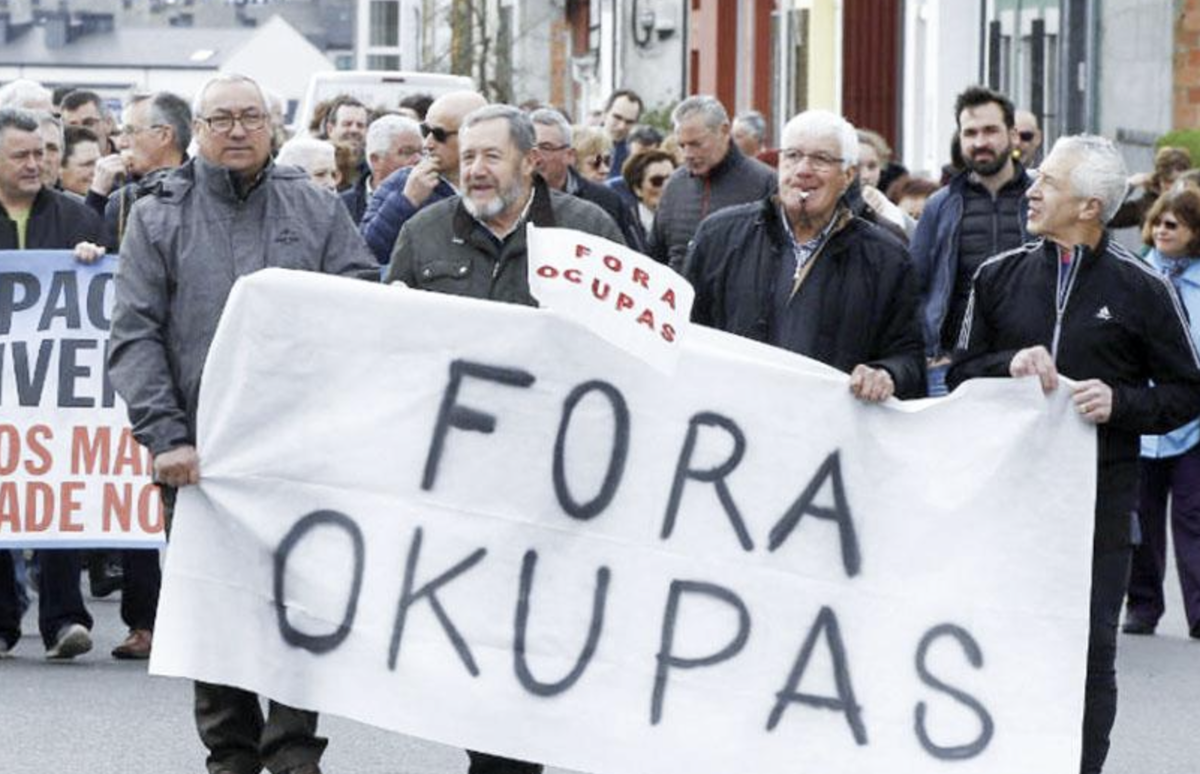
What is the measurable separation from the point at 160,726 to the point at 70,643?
151 cm

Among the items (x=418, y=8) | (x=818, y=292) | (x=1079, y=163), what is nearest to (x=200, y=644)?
(x=818, y=292)

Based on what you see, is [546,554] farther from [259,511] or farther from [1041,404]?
[1041,404]

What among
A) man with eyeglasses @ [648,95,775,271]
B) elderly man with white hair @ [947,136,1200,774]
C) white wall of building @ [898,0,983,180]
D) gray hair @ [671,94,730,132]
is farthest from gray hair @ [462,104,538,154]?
white wall of building @ [898,0,983,180]

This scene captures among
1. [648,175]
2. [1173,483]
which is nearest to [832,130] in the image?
[1173,483]

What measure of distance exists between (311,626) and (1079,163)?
7.63ft

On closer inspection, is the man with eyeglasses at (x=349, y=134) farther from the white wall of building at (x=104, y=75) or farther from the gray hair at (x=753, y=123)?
the white wall of building at (x=104, y=75)

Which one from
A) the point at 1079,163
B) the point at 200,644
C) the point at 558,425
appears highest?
the point at 1079,163

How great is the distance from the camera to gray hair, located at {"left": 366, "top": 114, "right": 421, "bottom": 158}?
15.6 metres

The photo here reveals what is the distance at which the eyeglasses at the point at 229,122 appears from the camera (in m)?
9.59

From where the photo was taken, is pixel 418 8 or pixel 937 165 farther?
pixel 418 8

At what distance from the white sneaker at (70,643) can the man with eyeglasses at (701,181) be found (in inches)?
157

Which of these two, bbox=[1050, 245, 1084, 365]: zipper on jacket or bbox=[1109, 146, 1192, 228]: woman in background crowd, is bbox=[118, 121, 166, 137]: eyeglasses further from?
bbox=[1109, 146, 1192, 228]: woman in background crowd

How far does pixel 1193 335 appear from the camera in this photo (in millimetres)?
14688

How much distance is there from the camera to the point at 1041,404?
8.82m
